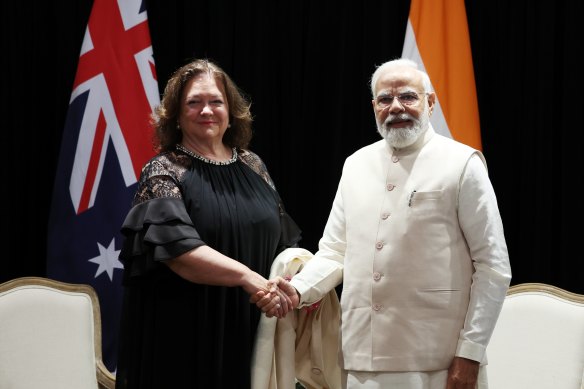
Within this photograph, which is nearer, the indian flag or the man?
the man

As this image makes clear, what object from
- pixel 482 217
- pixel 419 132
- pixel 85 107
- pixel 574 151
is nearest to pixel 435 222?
pixel 482 217

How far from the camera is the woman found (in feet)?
9.07

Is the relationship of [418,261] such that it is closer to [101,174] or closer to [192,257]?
[192,257]

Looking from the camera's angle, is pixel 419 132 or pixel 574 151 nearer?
pixel 419 132

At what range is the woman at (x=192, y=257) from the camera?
9.07ft

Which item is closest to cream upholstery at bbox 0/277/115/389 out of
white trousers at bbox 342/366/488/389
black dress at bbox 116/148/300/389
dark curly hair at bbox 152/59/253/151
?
black dress at bbox 116/148/300/389

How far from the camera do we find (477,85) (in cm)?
443

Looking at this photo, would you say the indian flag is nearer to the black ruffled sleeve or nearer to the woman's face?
the woman's face

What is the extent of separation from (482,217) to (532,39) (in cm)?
207

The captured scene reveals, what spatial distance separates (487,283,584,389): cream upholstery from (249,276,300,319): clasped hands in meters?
1.24

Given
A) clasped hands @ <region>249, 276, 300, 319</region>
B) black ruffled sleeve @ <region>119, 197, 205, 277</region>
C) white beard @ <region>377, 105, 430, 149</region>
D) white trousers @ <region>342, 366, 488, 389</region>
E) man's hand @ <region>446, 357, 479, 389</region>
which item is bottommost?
white trousers @ <region>342, 366, 488, 389</region>

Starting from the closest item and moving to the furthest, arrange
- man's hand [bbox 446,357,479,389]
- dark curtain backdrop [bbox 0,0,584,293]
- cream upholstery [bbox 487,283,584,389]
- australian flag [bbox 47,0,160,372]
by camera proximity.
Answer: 1. man's hand [bbox 446,357,479,389]
2. cream upholstery [bbox 487,283,584,389]
3. australian flag [bbox 47,0,160,372]
4. dark curtain backdrop [bbox 0,0,584,293]

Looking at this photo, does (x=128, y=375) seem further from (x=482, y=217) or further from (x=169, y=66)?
(x=169, y=66)

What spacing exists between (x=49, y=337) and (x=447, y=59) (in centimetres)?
244
